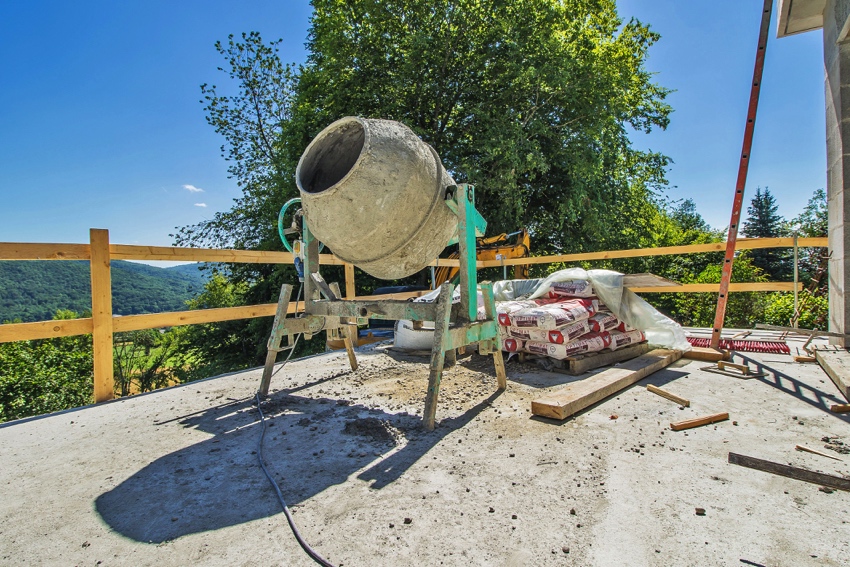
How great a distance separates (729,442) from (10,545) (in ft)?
10.7

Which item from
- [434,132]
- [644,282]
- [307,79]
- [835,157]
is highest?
[307,79]

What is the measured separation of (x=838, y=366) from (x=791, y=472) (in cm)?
214

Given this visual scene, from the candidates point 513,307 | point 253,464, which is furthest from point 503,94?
point 253,464

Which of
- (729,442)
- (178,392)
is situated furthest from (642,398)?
(178,392)

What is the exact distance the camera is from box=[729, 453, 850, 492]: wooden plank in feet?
5.88

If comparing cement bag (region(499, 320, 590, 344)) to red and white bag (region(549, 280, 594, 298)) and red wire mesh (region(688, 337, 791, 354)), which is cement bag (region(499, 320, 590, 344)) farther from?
red wire mesh (region(688, 337, 791, 354))

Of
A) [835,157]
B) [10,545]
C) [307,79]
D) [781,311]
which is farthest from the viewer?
[307,79]

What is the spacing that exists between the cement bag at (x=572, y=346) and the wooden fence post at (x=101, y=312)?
3.67 meters

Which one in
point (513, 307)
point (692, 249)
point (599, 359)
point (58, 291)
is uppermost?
point (692, 249)

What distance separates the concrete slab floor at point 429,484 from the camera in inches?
58.9

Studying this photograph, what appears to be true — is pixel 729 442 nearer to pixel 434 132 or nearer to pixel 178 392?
pixel 178 392

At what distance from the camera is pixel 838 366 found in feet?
11.0

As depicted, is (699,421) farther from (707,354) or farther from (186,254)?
(186,254)

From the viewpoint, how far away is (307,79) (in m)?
14.2
